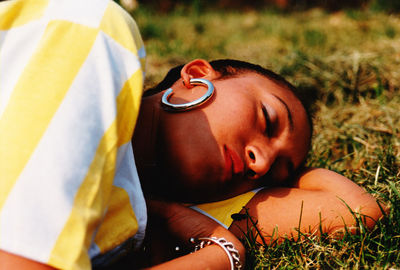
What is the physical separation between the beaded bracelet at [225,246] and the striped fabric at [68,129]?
0.20 m

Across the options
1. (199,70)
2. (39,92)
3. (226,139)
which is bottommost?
(226,139)

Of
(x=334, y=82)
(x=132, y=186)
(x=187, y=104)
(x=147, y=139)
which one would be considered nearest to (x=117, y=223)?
(x=132, y=186)

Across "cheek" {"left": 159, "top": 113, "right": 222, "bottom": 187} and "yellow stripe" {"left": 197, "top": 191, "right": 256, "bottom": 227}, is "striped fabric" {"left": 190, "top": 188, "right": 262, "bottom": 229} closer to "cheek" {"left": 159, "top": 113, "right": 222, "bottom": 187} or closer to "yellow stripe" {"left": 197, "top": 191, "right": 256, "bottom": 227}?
"yellow stripe" {"left": 197, "top": 191, "right": 256, "bottom": 227}

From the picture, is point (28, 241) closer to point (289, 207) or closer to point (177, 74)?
point (289, 207)

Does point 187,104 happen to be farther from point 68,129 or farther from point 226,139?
point 68,129

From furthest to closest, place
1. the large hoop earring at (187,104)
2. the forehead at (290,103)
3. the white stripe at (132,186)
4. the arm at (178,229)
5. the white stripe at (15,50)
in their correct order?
the forehead at (290,103) < the large hoop earring at (187,104) < the arm at (178,229) < the white stripe at (132,186) < the white stripe at (15,50)

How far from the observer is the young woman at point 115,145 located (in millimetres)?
1007

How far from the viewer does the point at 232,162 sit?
149 cm

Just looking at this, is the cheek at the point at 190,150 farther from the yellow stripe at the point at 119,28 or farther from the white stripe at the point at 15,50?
the white stripe at the point at 15,50

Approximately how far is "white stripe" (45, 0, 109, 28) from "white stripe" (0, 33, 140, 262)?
0.45 feet

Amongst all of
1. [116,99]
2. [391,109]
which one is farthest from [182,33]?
[116,99]

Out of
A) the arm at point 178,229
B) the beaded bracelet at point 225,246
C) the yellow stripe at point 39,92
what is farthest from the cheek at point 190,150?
the yellow stripe at point 39,92

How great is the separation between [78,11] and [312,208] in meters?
1.08

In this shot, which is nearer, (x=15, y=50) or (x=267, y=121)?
(x=15, y=50)
